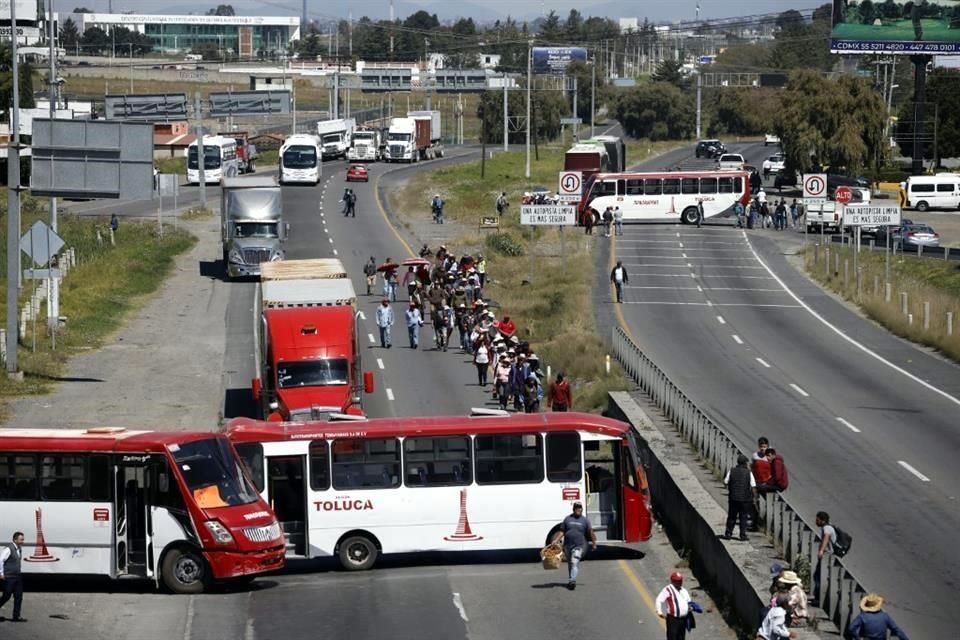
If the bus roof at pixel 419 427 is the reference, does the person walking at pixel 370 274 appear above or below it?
below

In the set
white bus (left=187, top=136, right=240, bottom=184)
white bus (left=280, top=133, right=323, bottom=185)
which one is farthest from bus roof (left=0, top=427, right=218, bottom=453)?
white bus (left=187, top=136, right=240, bottom=184)

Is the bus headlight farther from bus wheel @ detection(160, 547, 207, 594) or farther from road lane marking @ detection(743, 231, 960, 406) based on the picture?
road lane marking @ detection(743, 231, 960, 406)

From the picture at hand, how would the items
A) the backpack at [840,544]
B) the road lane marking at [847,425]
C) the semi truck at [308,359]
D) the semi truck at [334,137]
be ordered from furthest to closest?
the semi truck at [334,137] → the road lane marking at [847,425] → the semi truck at [308,359] → the backpack at [840,544]

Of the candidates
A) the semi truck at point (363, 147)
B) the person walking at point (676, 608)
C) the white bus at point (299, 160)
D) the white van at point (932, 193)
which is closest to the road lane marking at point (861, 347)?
the person walking at point (676, 608)

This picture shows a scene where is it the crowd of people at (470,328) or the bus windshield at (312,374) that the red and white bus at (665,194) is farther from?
the bus windshield at (312,374)

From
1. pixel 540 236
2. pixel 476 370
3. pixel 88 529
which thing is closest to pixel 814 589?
pixel 88 529

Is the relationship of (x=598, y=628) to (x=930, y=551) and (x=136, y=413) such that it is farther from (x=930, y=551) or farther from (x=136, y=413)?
(x=136, y=413)

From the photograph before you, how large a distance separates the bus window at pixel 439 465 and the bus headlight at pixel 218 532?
2.83 meters

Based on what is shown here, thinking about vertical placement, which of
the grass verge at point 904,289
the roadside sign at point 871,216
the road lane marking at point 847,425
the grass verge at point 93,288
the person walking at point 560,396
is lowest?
the grass verge at point 93,288

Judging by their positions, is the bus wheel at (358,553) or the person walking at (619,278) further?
the person walking at (619,278)

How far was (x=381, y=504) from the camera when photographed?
2272cm

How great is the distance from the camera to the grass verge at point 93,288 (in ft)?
130

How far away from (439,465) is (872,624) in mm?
9100

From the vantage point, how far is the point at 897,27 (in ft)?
307
